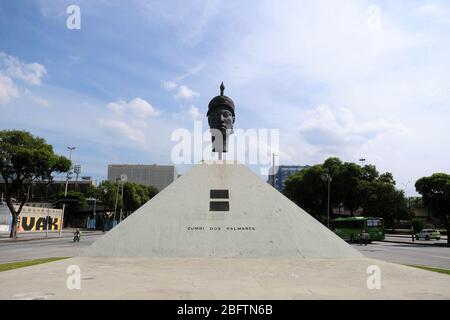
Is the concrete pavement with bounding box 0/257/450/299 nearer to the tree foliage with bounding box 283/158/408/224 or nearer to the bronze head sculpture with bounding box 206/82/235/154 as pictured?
the bronze head sculpture with bounding box 206/82/235/154

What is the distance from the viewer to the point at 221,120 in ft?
75.3

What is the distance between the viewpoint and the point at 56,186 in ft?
354

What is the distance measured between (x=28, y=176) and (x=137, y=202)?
153 feet

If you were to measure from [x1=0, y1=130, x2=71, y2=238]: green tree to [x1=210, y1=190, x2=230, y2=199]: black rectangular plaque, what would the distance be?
2349 cm

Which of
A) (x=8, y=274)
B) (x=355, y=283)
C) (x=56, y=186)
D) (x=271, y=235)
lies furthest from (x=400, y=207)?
(x=56, y=186)

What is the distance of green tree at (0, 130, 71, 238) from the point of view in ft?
113

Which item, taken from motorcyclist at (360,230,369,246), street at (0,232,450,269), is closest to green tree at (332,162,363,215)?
motorcyclist at (360,230,369,246)

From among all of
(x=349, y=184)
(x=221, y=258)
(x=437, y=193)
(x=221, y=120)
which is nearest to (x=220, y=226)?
(x=221, y=258)

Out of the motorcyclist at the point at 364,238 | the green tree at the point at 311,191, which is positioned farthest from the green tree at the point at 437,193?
the green tree at the point at 311,191

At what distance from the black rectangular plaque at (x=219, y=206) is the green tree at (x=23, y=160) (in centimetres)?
2389

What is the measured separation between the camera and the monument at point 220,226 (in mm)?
16703

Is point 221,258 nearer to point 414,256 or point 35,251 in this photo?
point 35,251

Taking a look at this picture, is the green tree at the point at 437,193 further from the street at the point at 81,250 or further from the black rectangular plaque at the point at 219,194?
the black rectangular plaque at the point at 219,194
